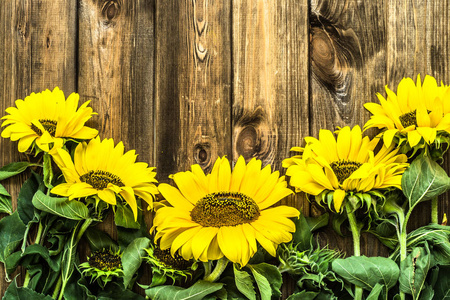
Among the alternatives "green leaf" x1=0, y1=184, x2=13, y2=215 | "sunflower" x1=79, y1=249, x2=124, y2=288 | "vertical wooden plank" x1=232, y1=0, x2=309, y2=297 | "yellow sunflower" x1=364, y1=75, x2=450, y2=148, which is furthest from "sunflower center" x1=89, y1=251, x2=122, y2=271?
"yellow sunflower" x1=364, y1=75, x2=450, y2=148

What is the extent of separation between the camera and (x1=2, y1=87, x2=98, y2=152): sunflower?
83 cm

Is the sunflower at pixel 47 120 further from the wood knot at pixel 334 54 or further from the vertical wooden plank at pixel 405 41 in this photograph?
the vertical wooden plank at pixel 405 41

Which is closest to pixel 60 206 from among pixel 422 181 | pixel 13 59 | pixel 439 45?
pixel 13 59

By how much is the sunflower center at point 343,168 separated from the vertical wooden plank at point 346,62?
90 millimetres

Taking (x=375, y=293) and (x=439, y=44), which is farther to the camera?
(x=439, y=44)

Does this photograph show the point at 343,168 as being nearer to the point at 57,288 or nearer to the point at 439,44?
the point at 439,44

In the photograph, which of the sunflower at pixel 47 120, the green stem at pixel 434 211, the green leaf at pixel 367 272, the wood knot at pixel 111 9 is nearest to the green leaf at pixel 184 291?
the green leaf at pixel 367 272

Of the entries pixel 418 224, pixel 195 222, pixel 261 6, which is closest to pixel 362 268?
pixel 418 224

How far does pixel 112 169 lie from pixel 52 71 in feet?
0.85

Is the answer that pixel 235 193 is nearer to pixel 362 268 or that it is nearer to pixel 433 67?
pixel 362 268

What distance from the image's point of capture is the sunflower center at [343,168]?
809mm

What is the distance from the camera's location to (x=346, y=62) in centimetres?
90

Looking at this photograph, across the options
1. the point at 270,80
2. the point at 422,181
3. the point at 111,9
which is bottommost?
the point at 422,181

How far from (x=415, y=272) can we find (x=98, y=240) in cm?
Result: 61
